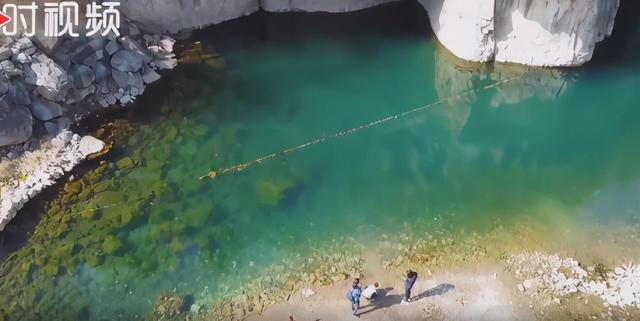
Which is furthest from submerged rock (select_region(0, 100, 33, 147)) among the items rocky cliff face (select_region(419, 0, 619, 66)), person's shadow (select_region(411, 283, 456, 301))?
rocky cliff face (select_region(419, 0, 619, 66))

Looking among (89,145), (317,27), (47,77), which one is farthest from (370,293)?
(317,27)

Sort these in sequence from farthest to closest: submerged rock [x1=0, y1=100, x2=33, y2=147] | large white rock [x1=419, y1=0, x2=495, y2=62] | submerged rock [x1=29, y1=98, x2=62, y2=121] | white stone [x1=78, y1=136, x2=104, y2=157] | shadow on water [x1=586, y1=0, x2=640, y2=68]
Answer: shadow on water [x1=586, y1=0, x2=640, y2=68], large white rock [x1=419, y1=0, x2=495, y2=62], submerged rock [x1=29, y1=98, x2=62, y2=121], white stone [x1=78, y1=136, x2=104, y2=157], submerged rock [x1=0, y1=100, x2=33, y2=147]

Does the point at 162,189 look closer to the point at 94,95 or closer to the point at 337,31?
the point at 94,95

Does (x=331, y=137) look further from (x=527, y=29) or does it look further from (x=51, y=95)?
(x=51, y=95)

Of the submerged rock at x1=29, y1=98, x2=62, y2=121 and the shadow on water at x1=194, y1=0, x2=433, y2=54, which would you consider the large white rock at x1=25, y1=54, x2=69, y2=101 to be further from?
the shadow on water at x1=194, y1=0, x2=433, y2=54

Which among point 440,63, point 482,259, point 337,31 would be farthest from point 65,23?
point 482,259

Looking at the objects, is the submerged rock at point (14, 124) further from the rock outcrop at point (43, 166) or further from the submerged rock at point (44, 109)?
the rock outcrop at point (43, 166)

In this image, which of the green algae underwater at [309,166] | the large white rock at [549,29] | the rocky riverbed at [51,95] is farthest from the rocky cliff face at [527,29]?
the rocky riverbed at [51,95]
